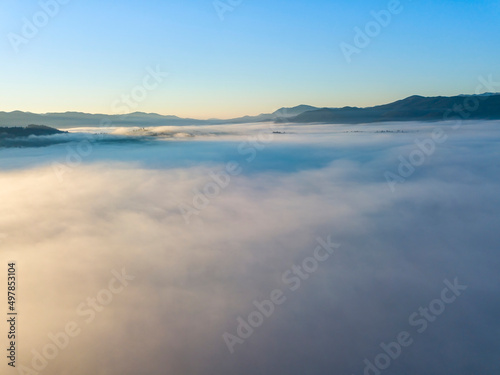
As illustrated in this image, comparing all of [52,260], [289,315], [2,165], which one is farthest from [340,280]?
[2,165]

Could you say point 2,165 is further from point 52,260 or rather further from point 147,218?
point 52,260
